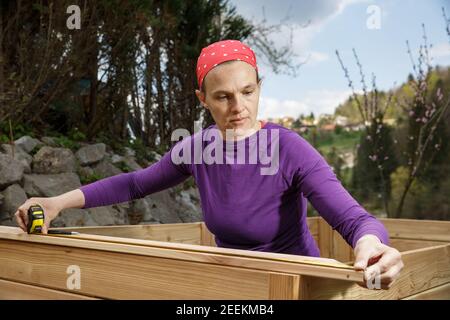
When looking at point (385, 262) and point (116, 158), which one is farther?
point (116, 158)

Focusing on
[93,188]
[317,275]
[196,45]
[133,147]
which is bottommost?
[317,275]

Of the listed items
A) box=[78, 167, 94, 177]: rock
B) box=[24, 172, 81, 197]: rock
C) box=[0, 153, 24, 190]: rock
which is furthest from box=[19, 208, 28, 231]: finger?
box=[78, 167, 94, 177]: rock

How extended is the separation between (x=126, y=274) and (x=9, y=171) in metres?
2.73

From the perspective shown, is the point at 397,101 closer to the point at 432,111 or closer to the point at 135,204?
the point at 432,111

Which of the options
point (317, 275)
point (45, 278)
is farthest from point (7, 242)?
point (317, 275)

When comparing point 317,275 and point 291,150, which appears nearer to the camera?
point 317,275

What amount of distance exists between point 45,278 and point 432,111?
5.86 m

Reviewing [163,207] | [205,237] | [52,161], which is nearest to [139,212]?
[163,207]

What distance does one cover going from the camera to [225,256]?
1.40m

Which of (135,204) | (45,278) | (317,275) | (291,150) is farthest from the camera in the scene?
(135,204)

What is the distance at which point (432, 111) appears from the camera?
22.3ft

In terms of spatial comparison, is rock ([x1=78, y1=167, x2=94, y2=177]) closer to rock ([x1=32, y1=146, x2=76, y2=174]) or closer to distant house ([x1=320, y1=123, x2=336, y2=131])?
rock ([x1=32, y1=146, x2=76, y2=174])

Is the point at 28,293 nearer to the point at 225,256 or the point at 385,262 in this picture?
the point at 225,256

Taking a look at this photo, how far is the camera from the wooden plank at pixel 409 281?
134 cm
